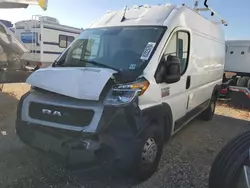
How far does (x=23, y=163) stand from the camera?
386 centimetres

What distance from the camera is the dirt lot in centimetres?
342

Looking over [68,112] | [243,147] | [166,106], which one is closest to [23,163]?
[68,112]

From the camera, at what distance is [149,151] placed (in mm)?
3457

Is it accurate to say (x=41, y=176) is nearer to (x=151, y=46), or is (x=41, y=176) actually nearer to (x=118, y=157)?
(x=118, y=157)

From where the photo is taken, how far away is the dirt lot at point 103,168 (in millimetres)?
3424

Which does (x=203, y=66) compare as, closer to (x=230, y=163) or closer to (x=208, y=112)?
(x=208, y=112)

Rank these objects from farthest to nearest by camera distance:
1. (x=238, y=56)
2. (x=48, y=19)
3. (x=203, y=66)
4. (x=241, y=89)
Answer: (x=48, y=19) < (x=238, y=56) < (x=241, y=89) < (x=203, y=66)

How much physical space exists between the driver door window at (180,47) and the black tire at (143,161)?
1.11 m

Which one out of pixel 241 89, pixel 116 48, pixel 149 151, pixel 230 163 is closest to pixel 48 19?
pixel 241 89

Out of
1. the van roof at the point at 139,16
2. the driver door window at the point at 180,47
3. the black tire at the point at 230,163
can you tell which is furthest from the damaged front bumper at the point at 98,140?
the van roof at the point at 139,16

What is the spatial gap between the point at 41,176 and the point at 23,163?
1.63 ft

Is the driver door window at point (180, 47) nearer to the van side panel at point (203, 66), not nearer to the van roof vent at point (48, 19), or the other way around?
the van side panel at point (203, 66)

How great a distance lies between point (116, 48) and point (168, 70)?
32.1 inches

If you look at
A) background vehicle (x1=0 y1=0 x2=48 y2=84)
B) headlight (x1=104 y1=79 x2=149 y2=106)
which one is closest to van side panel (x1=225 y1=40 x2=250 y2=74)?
background vehicle (x1=0 y1=0 x2=48 y2=84)
